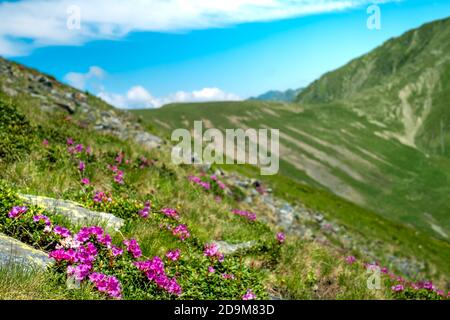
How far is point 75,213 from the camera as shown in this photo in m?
9.08

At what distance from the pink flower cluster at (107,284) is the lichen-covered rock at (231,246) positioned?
4.33 m

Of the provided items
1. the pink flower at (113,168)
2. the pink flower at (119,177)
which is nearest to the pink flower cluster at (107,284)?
the pink flower at (119,177)

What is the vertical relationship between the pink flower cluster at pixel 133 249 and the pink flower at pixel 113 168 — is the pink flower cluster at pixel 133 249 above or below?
below

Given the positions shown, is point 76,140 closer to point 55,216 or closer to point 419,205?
point 55,216

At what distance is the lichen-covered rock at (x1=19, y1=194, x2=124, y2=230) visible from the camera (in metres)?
8.63

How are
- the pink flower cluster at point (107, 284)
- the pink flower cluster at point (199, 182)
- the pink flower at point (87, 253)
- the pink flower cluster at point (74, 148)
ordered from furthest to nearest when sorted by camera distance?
the pink flower cluster at point (199, 182) → the pink flower cluster at point (74, 148) → the pink flower at point (87, 253) → the pink flower cluster at point (107, 284)

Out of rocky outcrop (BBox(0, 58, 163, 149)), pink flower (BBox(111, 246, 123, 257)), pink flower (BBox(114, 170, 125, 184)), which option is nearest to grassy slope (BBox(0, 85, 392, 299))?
pink flower (BBox(114, 170, 125, 184))

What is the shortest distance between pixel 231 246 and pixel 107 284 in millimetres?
5192

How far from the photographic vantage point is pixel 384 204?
144625 mm

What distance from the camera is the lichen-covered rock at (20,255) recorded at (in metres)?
6.20

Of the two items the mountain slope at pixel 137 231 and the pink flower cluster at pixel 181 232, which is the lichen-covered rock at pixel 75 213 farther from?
the pink flower cluster at pixel 181 232

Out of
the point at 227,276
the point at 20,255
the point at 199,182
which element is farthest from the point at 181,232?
the point at 199,182

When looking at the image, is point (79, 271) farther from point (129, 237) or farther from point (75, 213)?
point (75, 213)
